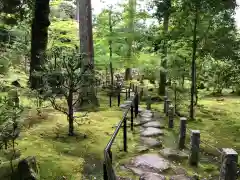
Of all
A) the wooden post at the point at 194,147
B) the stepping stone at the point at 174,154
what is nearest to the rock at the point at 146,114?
the stepping stone at the point at 174,154

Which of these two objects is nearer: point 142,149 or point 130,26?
point 142,149

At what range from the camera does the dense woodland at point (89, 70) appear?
5535 millimetres

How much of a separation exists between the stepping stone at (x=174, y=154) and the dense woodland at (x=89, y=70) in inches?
27.8

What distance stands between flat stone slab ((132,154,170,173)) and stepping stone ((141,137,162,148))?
73 centimetres

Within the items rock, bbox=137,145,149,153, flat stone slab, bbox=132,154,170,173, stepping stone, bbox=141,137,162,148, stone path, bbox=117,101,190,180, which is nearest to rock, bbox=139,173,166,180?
stone path, bbox=117,101,190,180

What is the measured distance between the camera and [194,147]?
562cm

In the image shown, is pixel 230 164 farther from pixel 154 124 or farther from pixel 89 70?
pixel 154 124

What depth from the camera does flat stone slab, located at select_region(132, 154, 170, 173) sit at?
5.26 m

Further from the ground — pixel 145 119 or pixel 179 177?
pixel 145 119

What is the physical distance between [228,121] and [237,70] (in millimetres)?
2415

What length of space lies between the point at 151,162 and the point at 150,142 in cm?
142

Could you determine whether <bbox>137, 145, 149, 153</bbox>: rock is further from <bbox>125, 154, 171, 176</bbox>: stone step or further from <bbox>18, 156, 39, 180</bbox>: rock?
<bbox>18, 156, 39, 180</bbox>: rock

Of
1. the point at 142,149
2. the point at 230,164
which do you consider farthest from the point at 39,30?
the point at 230,164

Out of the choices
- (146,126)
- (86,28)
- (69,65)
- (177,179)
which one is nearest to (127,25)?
(86,28)
